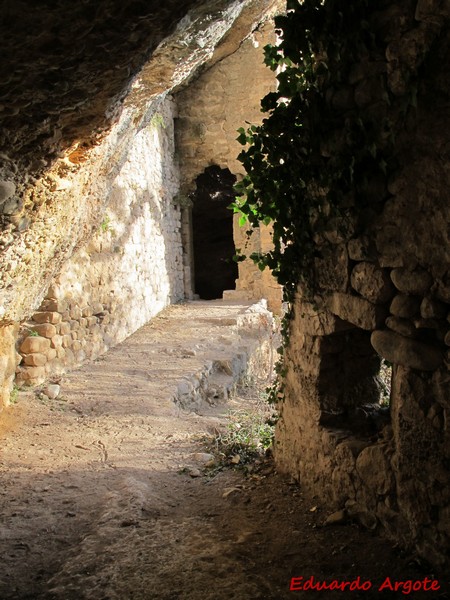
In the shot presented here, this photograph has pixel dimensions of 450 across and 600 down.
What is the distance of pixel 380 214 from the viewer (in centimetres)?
230

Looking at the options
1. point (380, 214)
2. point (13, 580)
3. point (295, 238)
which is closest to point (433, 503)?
point (380, 214)

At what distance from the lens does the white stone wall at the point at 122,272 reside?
574 cm

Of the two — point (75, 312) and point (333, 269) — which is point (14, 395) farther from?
point (333, 269)

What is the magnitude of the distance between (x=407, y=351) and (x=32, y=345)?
4.27 meters

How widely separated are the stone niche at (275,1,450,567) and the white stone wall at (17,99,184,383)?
11.1ft

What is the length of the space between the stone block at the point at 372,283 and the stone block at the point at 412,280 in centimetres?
5

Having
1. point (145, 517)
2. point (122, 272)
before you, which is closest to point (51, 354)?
point (122, 272)

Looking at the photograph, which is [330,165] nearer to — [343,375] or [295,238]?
[295,238]

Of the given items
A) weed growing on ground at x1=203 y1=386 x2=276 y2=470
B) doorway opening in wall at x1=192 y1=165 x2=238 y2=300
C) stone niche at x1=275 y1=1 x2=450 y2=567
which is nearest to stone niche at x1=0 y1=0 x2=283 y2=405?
stone niche at x1=275 y1=1 x2=450 y2=567

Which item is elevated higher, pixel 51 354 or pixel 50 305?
pixel 50 305

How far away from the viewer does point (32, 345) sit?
5.46 m

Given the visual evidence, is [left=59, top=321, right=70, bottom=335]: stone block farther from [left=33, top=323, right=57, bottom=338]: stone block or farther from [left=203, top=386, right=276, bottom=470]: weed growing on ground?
[left=203, top=386, right=276, bottom=470]: weed growing on ground

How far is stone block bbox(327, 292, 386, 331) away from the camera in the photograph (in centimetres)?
237

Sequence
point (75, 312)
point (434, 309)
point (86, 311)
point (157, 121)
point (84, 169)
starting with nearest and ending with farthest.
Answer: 1. point (434, 309)
2. point (84, 169)
3. point (75, 312)
4. point (86, 311)
5. point (157, 121)
